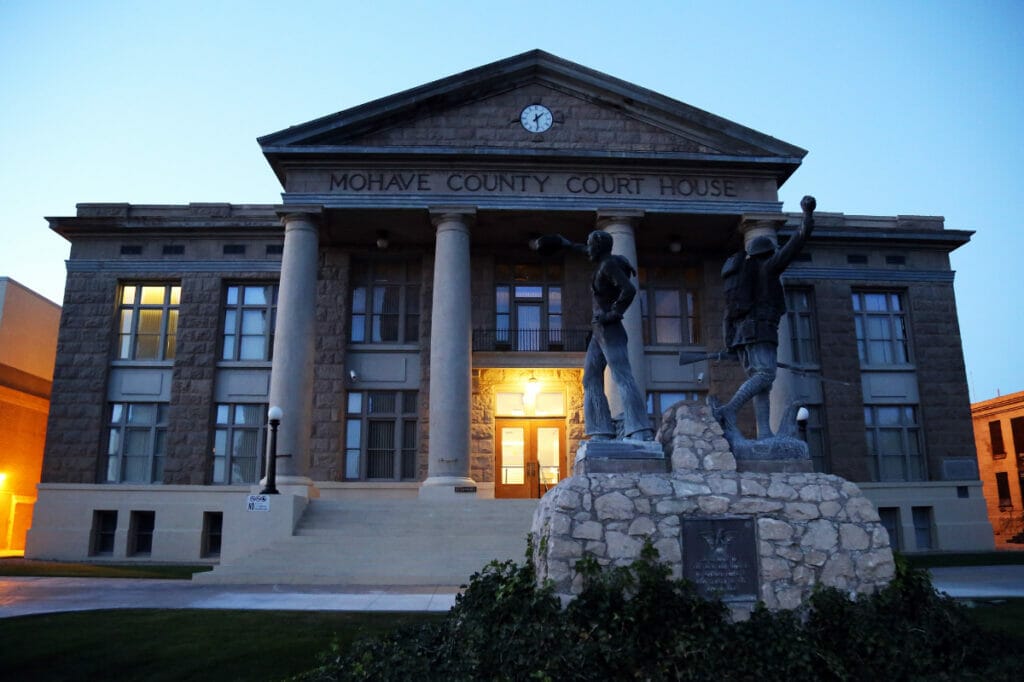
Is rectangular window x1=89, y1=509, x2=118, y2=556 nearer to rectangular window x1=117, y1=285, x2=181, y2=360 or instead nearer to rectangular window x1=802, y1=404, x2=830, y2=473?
rectangular window x1=117, y1=285, x2=181, y2=360

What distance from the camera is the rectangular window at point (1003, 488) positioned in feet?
135

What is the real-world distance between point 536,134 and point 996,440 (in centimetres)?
3473

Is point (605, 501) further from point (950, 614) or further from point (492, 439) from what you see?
point (492, 439)

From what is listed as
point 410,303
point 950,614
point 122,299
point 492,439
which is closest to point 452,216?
point 410,303

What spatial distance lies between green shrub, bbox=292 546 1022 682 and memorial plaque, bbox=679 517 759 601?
1.07 ft

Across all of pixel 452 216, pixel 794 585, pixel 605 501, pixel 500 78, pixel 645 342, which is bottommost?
pixel 794 585

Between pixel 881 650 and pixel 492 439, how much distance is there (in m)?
17.2

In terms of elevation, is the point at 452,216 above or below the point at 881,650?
above

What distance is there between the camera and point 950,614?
23.6ft

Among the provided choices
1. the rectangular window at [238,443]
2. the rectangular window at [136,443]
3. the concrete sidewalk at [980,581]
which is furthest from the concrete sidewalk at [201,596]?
the rectangular window at [136,443]

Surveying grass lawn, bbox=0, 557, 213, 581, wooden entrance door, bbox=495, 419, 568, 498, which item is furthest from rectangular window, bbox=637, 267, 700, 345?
grass lawn, bbox=0, 557, 213, 581

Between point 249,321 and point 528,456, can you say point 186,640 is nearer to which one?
point 528,456

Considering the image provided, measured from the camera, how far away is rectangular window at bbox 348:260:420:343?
2444cm

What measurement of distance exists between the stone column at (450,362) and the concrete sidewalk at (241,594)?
19.9 feet
